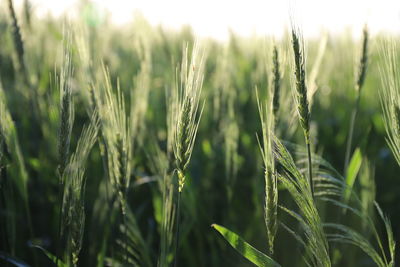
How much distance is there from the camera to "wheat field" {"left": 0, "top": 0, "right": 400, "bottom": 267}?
99cm

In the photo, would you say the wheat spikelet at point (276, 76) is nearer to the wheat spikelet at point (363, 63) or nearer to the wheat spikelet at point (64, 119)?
the wheat spikelet at point (363, 63)

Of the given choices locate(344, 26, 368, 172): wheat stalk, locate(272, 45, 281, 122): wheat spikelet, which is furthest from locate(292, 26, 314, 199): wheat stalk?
locate(344, 26, 368, 172): wheat stalk

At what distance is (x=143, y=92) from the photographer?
1753 millimetres

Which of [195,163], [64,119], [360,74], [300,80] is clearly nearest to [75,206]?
[64,119]

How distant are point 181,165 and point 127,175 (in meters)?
0.22

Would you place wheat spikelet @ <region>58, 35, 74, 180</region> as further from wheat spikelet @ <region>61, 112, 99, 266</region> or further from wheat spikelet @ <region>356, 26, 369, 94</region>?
wheat spikelet @ <region>356, 26, 369, 94</region>

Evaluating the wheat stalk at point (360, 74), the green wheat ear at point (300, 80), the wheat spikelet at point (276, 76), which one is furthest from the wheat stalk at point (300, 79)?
the wheat stalk at point (360, 74)

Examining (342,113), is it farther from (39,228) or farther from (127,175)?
(127,175)

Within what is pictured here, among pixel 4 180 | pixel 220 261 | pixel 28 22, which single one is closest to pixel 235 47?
pixel 28 22

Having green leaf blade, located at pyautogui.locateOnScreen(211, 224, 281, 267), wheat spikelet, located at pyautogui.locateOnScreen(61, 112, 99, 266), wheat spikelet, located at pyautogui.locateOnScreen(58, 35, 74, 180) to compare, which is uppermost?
wheat spikelet, located at pyautogui.locateOnScreen(58, 35, 74, 180)

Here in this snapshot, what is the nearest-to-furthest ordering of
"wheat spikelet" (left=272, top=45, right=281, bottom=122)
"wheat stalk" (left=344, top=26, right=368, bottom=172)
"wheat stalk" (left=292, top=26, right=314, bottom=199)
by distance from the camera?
"wheat stalk" (left=292, top=26, right=314, bottom=199)
"wheat spikelet" (left=272, top=45, right=281, bottom=122)
"wheat stalk" (left=344, top=26, right=368, bottom=172)

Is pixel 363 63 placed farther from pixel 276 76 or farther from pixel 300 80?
pixel 300 80

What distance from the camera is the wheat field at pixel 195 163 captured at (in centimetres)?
99

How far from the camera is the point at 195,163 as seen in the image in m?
2.22
